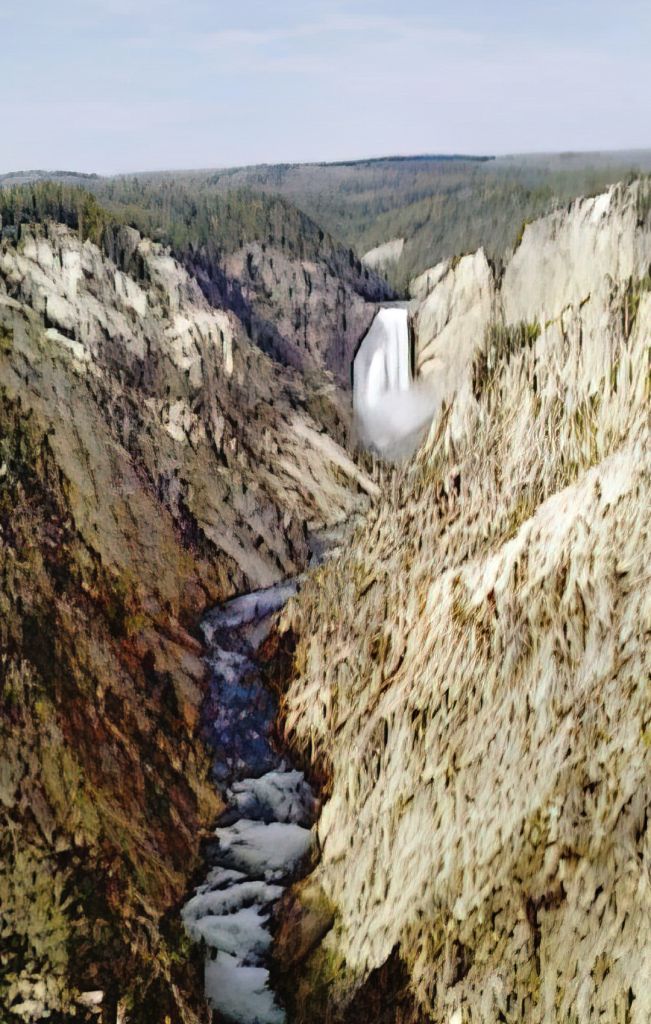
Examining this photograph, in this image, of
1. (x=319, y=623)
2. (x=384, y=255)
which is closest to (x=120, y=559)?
(x=319, y=623)

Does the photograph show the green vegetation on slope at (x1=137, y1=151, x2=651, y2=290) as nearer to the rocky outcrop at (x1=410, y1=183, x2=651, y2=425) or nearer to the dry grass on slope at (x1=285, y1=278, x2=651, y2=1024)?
the rocky outcrop at (x1=410, y1=183, x2=651, y2=425)

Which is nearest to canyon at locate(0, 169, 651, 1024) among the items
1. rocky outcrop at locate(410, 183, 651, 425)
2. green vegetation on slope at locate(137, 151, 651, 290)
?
rocky outcrop at locate(410, 183, 651, 425)

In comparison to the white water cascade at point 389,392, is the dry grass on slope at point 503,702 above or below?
below

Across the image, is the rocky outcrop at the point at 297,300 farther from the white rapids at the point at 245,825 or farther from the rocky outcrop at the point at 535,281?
the white rapids at the point at 245,825

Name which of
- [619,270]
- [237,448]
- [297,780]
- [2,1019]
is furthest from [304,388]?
[2,1019]

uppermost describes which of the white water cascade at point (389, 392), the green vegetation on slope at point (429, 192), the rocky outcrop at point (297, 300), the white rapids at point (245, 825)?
the green vegetation on slope at point (429, 192)

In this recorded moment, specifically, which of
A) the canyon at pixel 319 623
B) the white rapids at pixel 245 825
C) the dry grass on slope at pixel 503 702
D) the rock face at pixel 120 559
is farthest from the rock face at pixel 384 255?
the white rapids at pixel 245 825

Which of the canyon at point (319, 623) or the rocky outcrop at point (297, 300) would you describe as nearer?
the canyon at point (319, 623)
